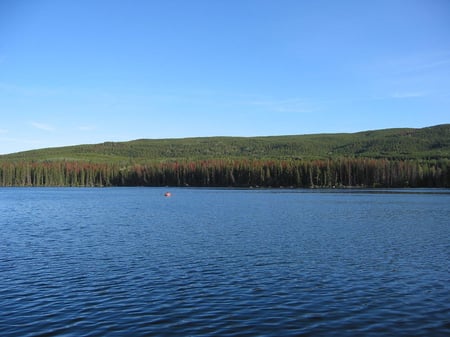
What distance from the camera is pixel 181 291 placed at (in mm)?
23641

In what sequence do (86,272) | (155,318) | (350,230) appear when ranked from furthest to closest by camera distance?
(350,230) < (86,272) < (155,318)

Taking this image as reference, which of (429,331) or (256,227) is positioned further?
(256,227)

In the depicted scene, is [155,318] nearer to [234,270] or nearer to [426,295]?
[234,270]

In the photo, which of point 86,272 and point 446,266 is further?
point 446,266

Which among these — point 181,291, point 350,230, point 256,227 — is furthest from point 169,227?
point 181,291

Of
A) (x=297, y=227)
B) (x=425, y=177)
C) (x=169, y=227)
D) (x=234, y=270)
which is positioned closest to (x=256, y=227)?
(x=297, y=227)

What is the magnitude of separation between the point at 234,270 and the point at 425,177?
624 feet

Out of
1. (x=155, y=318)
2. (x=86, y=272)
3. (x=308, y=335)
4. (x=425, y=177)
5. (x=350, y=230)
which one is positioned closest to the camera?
(x=308, y=335)

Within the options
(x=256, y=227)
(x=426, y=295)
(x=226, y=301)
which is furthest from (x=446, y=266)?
(x=256, y=227)

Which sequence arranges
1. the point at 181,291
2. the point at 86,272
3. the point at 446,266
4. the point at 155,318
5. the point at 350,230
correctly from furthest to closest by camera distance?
the point at 350,230 → the point at 446,266 → the point at 86,272 → the point at 181,291 → the point at 155,318

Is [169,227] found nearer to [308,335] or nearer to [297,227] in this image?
[297,227]

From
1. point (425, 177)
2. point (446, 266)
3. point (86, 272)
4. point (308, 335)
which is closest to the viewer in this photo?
point (308, 335)

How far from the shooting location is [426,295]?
2330cm

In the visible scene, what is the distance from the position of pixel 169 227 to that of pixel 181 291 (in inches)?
→ 1151
